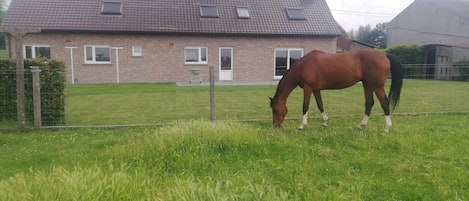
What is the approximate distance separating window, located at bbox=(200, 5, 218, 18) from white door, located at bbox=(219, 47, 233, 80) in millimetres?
2257

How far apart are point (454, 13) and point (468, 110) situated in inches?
1038

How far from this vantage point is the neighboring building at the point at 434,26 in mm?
26578

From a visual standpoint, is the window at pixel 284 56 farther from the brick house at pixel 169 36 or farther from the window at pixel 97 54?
the window at pixel 97 54

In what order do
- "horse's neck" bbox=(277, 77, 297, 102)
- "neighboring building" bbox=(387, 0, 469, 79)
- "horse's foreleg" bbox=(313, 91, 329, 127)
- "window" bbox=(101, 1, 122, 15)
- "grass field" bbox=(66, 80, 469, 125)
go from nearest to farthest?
"horse's neck" bbox=(277, 77, 297, 102), "horse's foreleg" bbox=(313, 91, 329, 127), "grass field" bbox=(66, 80, 469, 125), "window" bbox=(101, 1, 122, 15), "neighboring building" bbox=(387, 0, 469, 79)

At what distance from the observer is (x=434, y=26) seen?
109 feet

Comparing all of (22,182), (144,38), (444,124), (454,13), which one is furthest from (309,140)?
(454,13)

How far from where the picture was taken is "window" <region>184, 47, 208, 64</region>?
21797 millimetres

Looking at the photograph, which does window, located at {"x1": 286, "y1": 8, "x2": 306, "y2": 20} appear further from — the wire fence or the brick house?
the wire fence

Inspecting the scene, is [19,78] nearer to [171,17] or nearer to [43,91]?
[43,91]

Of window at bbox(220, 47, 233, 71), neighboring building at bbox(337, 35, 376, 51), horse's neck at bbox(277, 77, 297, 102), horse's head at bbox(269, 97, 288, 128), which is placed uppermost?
neighboring building at bbox(337, 35, 376, 51)

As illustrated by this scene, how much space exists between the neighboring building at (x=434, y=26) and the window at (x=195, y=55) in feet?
53.5

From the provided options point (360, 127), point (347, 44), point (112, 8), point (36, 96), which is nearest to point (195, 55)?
point (112, 8)

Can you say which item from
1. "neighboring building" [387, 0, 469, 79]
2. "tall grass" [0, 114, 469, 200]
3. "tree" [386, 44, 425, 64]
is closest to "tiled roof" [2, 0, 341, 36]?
"tree" [386, 44, 425, 64]

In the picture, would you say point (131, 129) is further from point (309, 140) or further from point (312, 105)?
point (312, 105)
